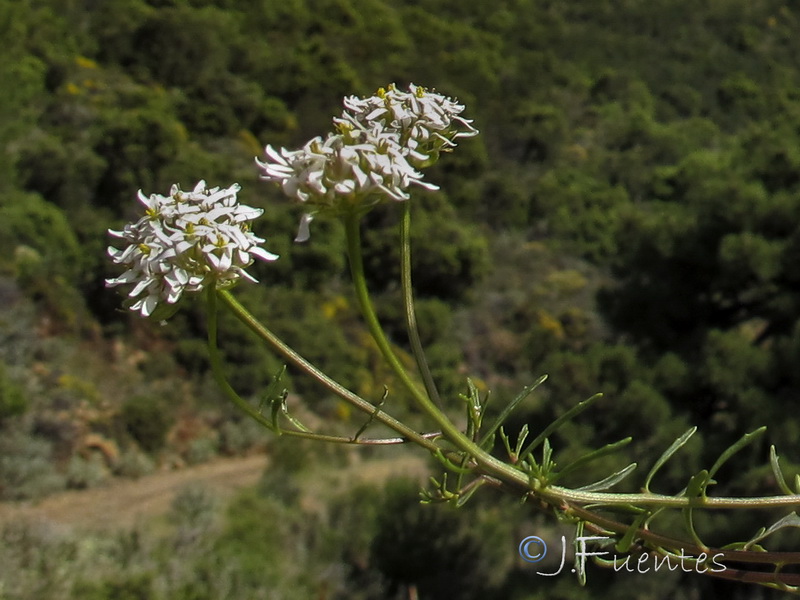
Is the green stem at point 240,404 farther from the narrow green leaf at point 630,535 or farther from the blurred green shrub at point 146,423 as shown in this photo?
the blurred green shrub at point 146,423

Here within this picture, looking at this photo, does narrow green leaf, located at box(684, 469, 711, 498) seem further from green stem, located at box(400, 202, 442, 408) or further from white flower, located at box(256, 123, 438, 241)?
white flower, located at box(256, 123, 438, 241)

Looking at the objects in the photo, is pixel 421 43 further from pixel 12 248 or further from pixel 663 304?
pixel 663 304

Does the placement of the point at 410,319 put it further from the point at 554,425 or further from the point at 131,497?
the point at 131,497

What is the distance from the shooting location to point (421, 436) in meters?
0.97

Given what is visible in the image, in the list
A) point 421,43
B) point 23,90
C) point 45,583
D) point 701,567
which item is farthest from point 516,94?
point 701,567

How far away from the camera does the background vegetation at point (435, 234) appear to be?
28.4 ft

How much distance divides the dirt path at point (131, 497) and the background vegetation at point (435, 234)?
0.23 metres

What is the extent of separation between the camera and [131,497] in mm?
10203

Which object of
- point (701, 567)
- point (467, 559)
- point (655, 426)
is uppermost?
point (701, 567)

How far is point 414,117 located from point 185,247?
375 mm

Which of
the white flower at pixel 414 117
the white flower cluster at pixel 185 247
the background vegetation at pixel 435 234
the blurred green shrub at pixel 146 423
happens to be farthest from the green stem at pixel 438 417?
the blurred green shrub at pixel 146 423

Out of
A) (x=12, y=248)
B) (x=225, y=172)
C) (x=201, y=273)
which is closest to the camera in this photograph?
(x=201, y=273)

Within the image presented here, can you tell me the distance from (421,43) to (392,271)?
30.1 feet

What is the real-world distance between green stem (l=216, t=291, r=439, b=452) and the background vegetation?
19.9 ft
